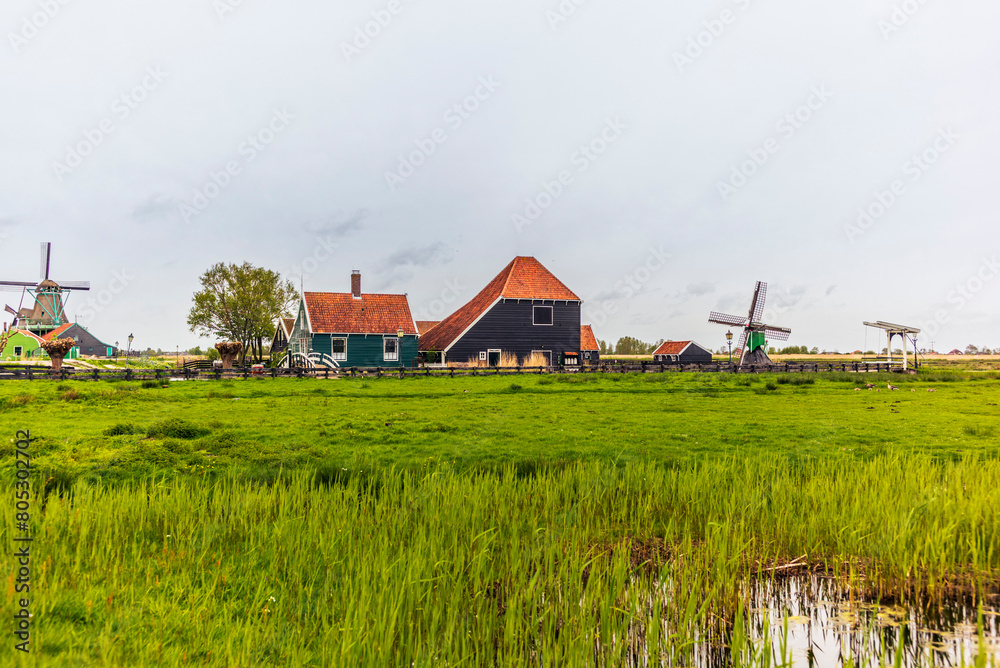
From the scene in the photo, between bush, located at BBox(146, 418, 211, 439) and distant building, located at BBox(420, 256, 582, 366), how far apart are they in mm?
28187

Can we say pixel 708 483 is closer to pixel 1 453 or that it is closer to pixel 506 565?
pixel 506 565

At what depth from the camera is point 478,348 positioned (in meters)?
40.4

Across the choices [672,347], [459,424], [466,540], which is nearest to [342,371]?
[459,424]

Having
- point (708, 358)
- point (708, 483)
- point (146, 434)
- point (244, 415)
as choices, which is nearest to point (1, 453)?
point (146, 434)

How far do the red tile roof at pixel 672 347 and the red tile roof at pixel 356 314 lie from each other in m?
39.4

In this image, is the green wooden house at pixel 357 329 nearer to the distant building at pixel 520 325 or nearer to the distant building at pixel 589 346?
the distant building at pixel 520 325

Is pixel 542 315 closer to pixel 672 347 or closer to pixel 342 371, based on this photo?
pixel 342 371

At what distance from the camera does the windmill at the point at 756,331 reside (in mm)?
50750

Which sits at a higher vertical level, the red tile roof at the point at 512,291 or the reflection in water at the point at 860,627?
Answer: the red tile roof at the point at 512,291

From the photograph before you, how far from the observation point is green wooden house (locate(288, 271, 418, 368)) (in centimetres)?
3903

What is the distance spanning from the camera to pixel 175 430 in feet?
37.8

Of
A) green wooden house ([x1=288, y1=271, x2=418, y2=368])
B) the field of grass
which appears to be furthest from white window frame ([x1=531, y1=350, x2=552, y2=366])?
the field of grass

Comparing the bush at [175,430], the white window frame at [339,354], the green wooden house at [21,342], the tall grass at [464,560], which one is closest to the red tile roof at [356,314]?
the white window frame at [339,354]

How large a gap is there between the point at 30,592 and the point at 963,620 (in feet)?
24.3
